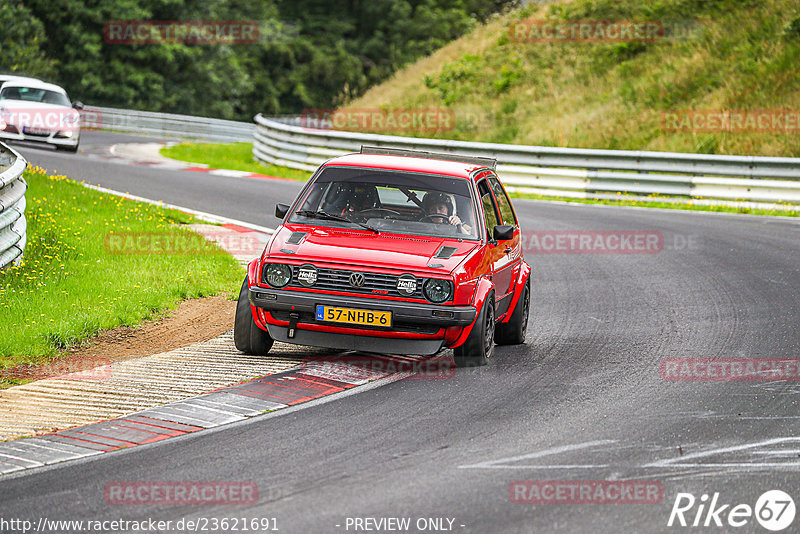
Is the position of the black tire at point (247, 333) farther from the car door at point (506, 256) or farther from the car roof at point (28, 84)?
the car roof at point (28, 84)

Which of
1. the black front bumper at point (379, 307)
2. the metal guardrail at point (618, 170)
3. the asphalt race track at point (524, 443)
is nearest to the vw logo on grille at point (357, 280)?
the black front bumper at point (379, 307)

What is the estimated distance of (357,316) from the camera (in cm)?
826

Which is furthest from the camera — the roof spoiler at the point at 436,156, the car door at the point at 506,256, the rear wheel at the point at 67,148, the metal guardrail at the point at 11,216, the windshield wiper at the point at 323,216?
the rear wheel at the point at 67,148

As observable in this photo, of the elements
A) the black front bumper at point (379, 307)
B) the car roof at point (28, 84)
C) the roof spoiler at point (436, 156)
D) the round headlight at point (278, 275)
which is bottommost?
the black front bumper at point (379, 307)

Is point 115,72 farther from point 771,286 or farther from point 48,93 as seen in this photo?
point 771,286

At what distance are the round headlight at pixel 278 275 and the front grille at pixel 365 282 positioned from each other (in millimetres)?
247

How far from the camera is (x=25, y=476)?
5.92 metres

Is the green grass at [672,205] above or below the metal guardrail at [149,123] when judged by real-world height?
below

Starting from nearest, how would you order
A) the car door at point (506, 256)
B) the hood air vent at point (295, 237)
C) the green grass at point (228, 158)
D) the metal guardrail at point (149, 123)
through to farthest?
the hood air vent at point (295, 237), the car door at point (506, 256), the green grass at point (228, 158), the metal guardrail at point (149, 123)

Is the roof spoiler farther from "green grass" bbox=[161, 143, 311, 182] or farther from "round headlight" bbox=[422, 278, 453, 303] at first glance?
"green grass" bbox=[161, 143, 311, 182]

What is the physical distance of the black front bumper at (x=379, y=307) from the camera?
8227mm

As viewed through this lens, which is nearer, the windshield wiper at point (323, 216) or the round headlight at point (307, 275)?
the round headlight at point (307, 275)

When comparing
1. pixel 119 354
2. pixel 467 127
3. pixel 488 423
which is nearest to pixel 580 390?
pixel 488 423

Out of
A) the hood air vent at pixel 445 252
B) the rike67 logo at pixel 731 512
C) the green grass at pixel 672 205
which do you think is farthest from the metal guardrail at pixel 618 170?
the rike67 logo at pixel 731 512
